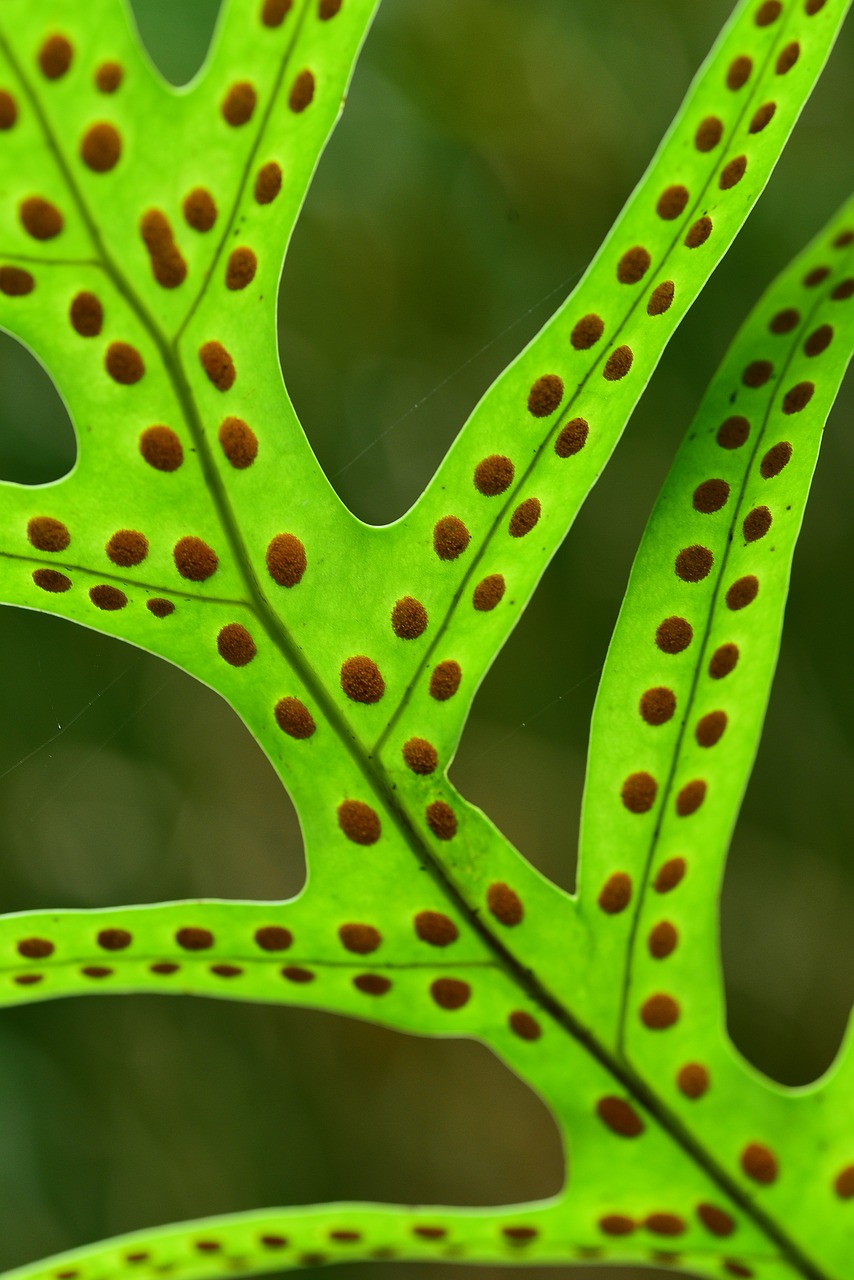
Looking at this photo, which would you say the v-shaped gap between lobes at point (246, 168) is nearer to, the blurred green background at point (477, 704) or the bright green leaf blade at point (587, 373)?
the bright green leaf blade at point (587, 373)

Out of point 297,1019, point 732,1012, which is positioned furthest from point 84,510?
point 732,1012

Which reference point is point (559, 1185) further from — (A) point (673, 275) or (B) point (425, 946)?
(A) point (673, 275)

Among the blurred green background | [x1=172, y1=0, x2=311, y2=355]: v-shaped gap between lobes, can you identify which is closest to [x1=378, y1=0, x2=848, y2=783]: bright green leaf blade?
[x1=172, y1=0, x2=311, y2=355]: v-shaped gap between lobes

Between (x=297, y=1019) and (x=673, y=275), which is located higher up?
(x=673, y=275)

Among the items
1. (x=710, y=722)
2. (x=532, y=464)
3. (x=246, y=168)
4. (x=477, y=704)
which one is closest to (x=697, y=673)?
(x=710, y=722)

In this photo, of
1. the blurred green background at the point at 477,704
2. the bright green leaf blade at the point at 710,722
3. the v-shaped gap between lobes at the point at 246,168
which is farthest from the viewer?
the blurred green background at the point at 477,704

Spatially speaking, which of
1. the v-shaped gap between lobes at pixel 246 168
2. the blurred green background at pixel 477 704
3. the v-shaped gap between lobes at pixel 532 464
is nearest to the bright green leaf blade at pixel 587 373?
the v-shaped gap between lobes at pixel 532 464

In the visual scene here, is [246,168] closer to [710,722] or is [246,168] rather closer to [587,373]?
[587,373]
